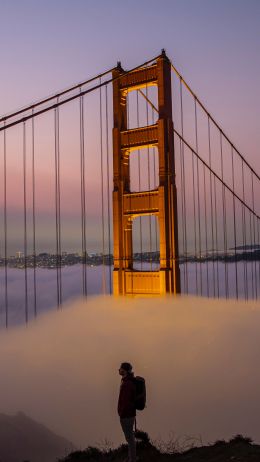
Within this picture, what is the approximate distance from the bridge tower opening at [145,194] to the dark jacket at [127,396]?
1028 centimetres

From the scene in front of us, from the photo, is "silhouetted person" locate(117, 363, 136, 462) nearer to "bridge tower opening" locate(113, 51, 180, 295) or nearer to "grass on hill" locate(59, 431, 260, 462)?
"grass on hill" locate(59, 431, 260, 462)

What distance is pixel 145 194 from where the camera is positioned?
1670cm

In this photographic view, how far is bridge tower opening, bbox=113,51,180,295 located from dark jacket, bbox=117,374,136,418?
405 inches

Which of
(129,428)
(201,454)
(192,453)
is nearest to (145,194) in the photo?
(192,453)

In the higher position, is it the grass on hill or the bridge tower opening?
the bridge tower opening

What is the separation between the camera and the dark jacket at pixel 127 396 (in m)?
5.57

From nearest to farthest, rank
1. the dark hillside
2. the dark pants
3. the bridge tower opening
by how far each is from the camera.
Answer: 1. the dark pants
2. the dark hillside
3. the bridge tower opening

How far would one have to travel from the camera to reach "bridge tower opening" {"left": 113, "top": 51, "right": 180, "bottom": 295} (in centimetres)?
1602

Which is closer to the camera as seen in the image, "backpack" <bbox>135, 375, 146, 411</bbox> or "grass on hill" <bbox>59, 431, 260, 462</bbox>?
"backpack" <bbox>135, 375, 146, 411</bbox>

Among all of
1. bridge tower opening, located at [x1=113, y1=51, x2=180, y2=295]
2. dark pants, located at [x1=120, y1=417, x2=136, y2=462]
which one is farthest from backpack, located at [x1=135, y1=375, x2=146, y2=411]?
bridge tower opening, located at [x1=113, y1=51, x2=180, y2=295]

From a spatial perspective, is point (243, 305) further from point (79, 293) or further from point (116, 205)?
point (116, 205)

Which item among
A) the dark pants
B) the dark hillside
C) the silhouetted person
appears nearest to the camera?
the silhouetted person

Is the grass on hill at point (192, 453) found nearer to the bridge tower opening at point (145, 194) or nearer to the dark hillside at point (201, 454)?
the dark hillside at point (201, 454)

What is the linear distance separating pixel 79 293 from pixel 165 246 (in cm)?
708
